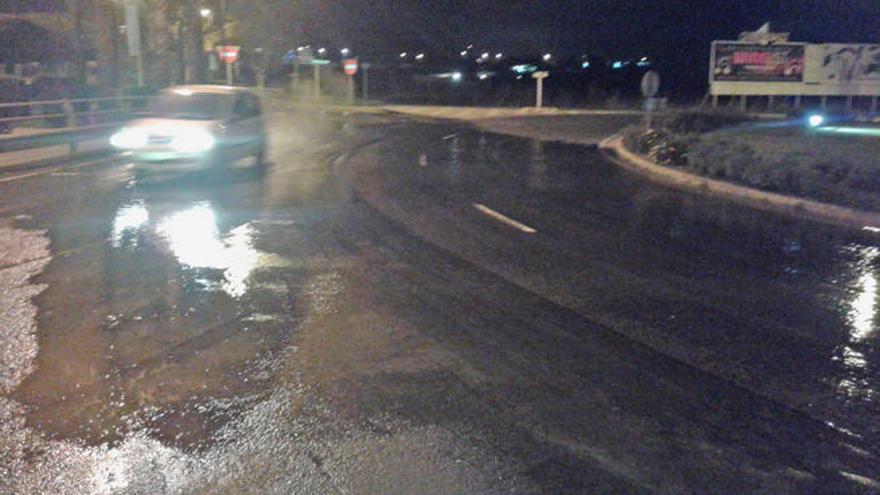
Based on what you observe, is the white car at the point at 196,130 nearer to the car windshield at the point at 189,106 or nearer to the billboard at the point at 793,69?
the car windshield at the point at 189,106

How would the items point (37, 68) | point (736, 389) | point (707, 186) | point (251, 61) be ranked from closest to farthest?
point (736, 389) < point (707, 186) < point (37, 68) < point (251, 61)

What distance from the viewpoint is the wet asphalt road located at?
4.98 meters

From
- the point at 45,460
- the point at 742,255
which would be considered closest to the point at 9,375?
the point at 45,460

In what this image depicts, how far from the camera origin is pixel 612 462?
16.4 feet

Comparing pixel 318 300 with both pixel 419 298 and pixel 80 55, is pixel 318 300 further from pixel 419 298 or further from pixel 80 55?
pixel 80 55

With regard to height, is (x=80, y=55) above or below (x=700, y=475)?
above

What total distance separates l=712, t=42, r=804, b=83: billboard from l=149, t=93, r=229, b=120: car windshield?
1298 inches

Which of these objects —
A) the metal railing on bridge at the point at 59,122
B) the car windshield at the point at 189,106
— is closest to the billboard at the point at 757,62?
the metal railing on bridge at the point at 59,122

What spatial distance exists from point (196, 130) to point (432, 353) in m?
10.8

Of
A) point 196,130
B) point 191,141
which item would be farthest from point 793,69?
point 191,141

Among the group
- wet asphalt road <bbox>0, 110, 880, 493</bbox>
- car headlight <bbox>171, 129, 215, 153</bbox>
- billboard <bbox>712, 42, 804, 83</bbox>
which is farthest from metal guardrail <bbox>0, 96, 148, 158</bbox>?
billboard <bbox>712, 42, 804, 83</bbox>

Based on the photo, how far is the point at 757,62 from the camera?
4528cm

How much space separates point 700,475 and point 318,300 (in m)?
4.32

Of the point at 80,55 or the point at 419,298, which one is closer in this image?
the point at 419,298
